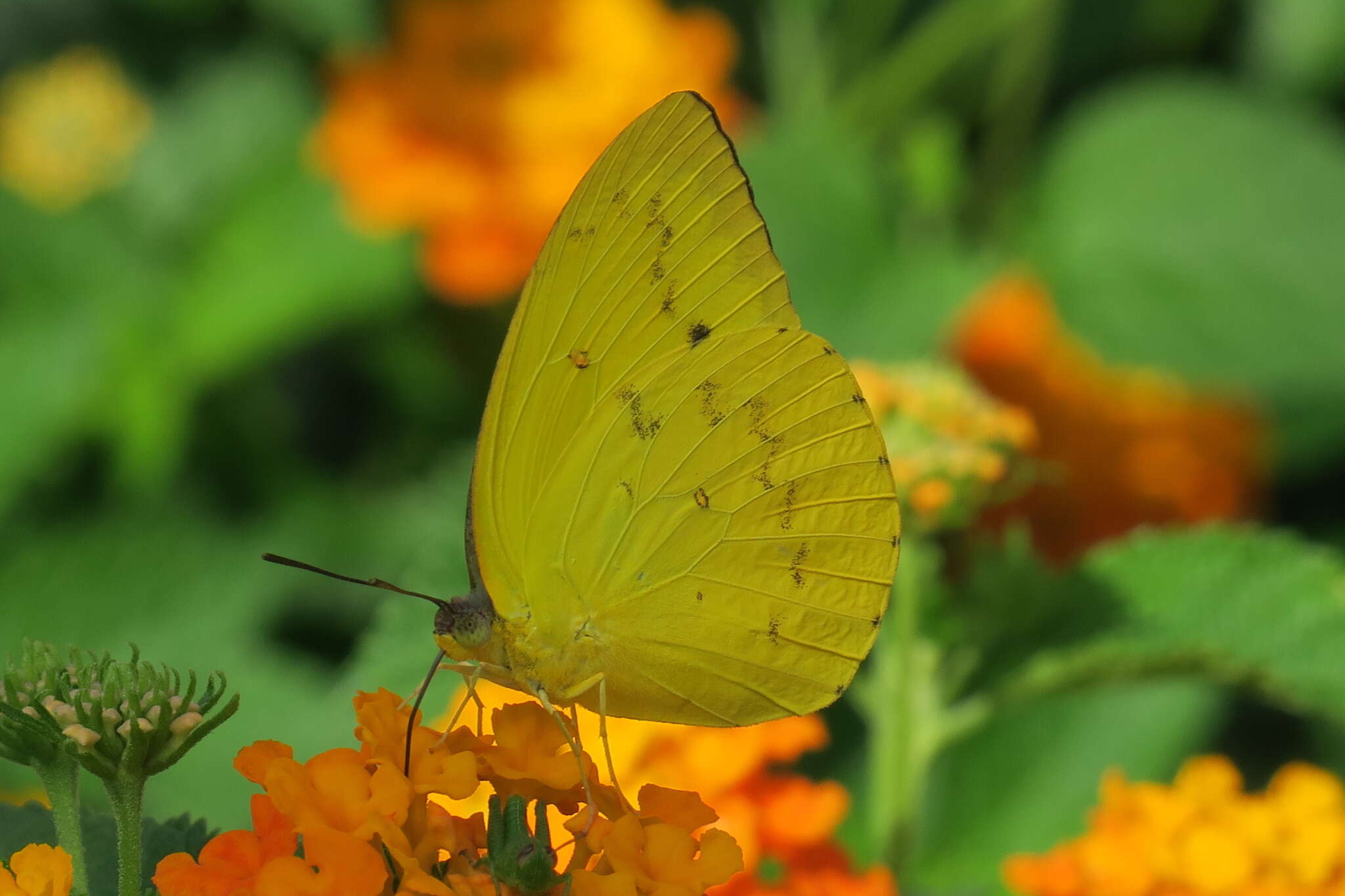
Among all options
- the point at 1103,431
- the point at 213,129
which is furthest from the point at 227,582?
the point at 1103,431

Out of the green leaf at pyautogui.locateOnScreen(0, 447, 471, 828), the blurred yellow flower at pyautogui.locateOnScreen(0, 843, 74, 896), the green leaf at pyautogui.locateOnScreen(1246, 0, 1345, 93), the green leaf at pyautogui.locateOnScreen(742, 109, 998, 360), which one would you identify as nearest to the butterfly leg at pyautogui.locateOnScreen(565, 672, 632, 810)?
the blurred yellow flower at pyautogui.locateOnScreen(0, 843, 74, 896)

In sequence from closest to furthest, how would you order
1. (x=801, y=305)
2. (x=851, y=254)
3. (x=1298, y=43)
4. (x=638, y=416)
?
1. (x=638, y=416)
2. (x=801, y=305)
3. (x=851, y=254)
4. (x=1298, y=43)

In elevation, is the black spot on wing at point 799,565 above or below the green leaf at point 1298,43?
below

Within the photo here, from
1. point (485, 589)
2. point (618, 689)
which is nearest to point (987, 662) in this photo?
point (618, 689)

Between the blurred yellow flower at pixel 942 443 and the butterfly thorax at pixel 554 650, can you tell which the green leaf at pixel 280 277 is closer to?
the blurred yellow flower at pixel 942 443

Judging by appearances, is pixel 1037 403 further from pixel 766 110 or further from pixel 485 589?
pixel 485 589

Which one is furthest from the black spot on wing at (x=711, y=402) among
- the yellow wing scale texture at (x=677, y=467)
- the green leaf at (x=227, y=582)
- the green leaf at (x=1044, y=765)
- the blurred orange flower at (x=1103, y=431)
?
the blurred orange flower at (x=1103, y=431)

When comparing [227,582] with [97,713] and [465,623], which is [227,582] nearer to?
[465,623]
